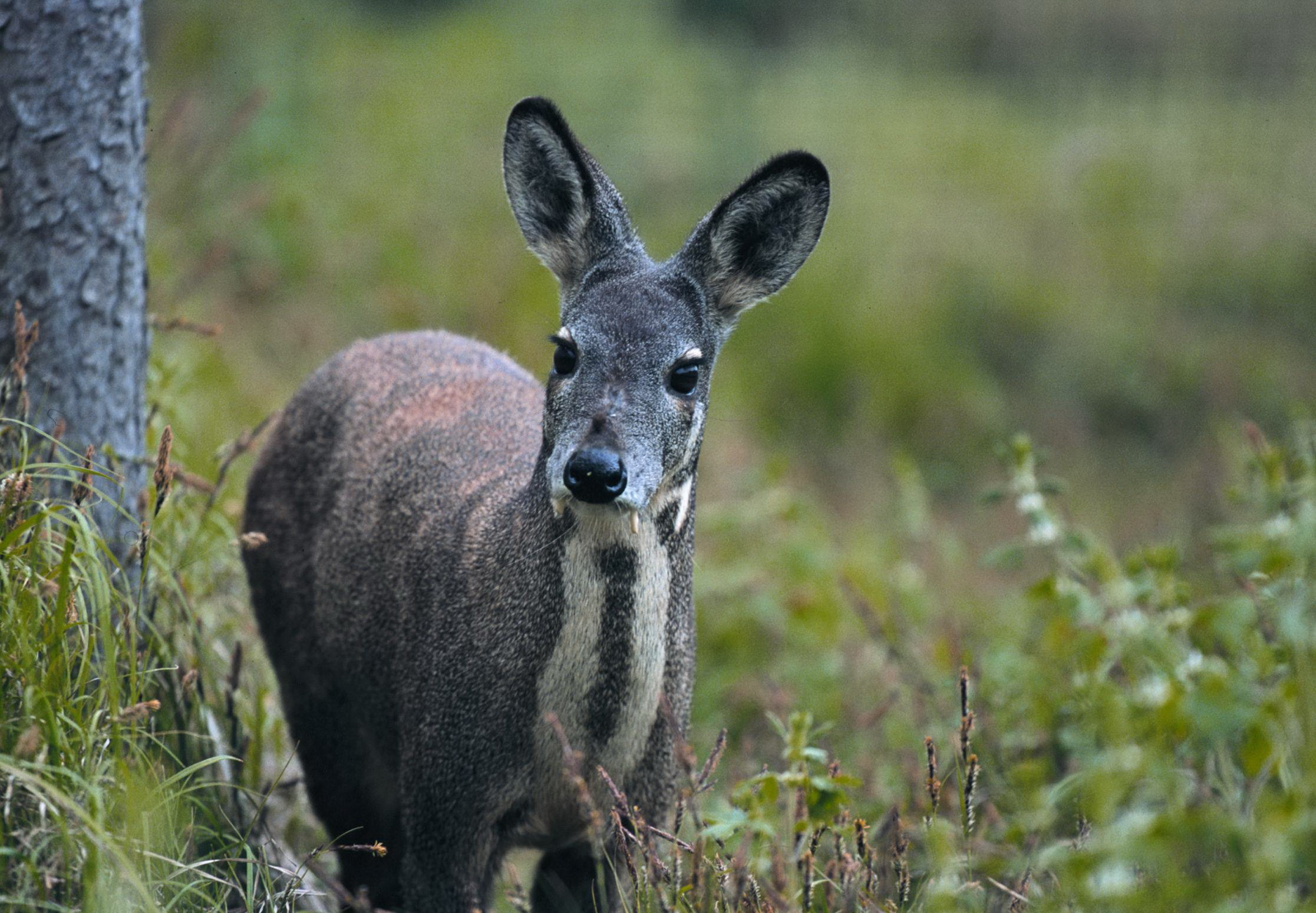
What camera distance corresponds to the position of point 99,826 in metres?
2.96

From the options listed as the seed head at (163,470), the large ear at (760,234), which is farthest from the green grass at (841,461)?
the large ear at (760,234)

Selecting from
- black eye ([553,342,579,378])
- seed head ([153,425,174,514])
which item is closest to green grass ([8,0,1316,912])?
seed head ([153,425,174,514])

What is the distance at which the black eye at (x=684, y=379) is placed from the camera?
403cm

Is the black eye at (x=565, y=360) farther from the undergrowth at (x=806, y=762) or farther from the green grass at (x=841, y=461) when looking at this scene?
the green grass at (x=841, y=461)

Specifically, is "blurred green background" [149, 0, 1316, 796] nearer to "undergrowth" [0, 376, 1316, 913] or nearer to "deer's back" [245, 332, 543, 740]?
"deer's back" [245, 332, 543, 740]

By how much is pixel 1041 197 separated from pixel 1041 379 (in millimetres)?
2747

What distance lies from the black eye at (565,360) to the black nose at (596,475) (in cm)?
47

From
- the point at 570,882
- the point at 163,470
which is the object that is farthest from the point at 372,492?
the point at 570,882

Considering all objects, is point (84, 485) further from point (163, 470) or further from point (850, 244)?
point (850, 244)

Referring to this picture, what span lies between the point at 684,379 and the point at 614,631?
0.77 m

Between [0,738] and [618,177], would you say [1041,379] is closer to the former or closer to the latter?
[618,177]

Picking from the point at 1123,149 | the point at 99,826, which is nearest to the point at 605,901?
the point at 99,826

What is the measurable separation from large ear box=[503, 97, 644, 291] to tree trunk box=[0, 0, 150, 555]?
125 cm

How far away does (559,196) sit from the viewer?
179 inches
